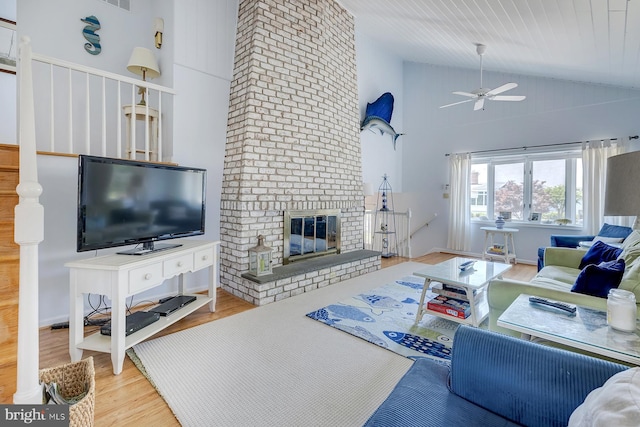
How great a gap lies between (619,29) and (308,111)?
120 inches

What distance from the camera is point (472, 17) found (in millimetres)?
3299

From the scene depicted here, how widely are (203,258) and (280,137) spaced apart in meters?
1.69

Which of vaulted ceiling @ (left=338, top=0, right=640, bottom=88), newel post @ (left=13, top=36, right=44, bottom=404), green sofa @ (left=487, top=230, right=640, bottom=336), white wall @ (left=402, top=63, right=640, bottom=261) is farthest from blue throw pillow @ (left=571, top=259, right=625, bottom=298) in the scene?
white wall @ (left=402, top=63, right=640, bottom=261)

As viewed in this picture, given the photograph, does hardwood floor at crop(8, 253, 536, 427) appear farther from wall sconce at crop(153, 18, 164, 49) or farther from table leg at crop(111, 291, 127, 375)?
wall sconce at crop(153, 18, 164, 49)

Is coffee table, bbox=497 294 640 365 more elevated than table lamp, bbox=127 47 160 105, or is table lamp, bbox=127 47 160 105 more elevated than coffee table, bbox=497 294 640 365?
table lamp, bbox=127 47 160 105

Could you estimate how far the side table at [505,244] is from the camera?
5.11 m

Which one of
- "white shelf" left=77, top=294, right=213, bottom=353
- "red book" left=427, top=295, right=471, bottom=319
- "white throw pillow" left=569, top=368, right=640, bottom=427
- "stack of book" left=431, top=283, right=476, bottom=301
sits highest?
"white throw pillow" left=569, top=368, right=640, bottom=427

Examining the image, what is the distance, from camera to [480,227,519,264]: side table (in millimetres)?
5110

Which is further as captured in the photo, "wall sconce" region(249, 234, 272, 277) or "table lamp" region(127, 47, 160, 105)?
"wall sconce" region(249, 234, 272, 277)

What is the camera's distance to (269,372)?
6.32 feet

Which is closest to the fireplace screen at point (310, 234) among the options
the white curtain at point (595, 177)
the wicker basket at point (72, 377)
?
the wicker basket at point (72, 377)

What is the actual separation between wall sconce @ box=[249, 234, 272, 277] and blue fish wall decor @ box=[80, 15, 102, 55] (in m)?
2.64

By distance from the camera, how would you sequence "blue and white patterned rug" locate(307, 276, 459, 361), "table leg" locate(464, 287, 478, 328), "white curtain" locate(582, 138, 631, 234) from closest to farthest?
"blue and white patterned rug" locate(307, 276, 459, 361)
"table leg" locate(464, 287, 478, 328)
"white curtain" locate(582, 138, 631, 234)

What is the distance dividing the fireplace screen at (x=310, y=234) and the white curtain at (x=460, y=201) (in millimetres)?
2939
